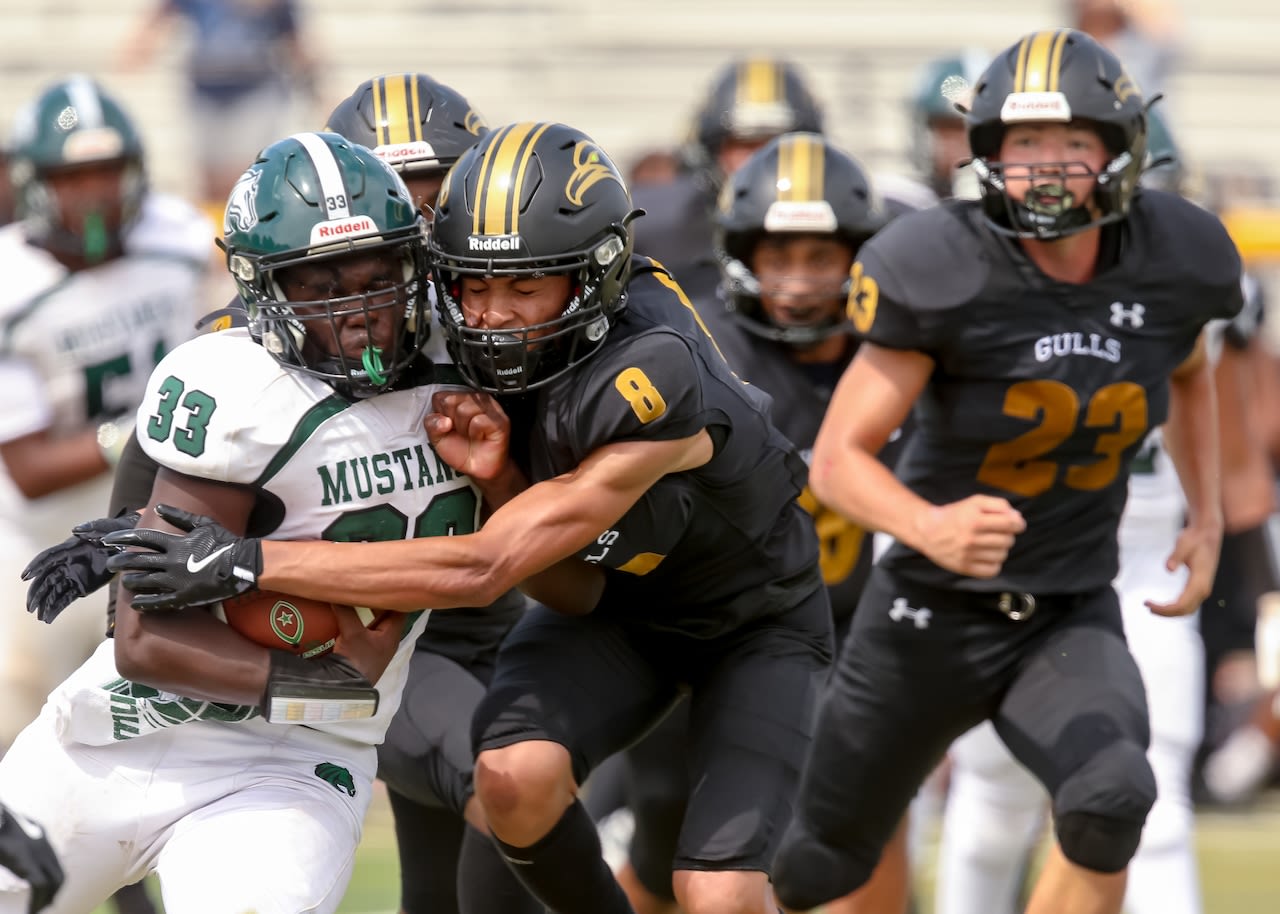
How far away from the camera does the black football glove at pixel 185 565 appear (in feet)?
10.9

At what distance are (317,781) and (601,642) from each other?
0.75 meters

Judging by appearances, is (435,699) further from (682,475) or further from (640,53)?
(640,53)

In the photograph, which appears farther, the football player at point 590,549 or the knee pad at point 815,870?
the knee pad at point 815,870

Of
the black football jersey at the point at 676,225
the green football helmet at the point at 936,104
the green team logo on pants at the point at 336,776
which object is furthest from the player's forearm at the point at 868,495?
the green football helmet at the point at 936,104

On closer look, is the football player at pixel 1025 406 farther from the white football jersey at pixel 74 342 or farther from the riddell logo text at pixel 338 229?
the white football jersey at pixel 74 342

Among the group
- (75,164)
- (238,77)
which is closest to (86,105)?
(75,164)

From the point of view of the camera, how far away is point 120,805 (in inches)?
135

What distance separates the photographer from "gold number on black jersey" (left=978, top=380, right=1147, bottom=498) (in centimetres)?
437

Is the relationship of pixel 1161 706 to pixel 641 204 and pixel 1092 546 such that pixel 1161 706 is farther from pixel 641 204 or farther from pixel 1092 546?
pixel 641 204

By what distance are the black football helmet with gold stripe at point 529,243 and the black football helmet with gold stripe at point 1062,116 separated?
0.95 meters

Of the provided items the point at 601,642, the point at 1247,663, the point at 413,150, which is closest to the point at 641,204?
the point at 413,150

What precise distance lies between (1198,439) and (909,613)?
0.80m

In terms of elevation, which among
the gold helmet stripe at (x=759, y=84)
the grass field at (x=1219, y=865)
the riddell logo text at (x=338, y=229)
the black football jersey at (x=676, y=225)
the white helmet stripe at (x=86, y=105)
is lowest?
the grass field at (x=1219, y=865)

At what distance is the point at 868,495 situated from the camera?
4301 mm
